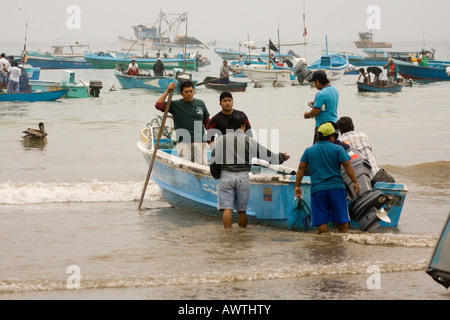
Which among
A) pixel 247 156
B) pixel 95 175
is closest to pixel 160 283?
pixel 247 156

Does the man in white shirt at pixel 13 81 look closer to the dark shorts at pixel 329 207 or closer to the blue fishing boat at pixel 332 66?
the dark shorts at pixel 329 207

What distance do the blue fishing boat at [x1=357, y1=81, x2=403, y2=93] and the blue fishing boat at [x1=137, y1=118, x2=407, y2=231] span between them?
2567 centimetres

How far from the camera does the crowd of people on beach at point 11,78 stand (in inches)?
1046

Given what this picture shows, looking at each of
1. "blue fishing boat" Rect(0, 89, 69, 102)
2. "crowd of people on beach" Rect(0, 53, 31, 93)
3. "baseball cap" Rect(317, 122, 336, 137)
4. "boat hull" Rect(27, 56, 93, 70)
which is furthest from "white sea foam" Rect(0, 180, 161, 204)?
"boat hull" Rect(27, 56, 93, 70)

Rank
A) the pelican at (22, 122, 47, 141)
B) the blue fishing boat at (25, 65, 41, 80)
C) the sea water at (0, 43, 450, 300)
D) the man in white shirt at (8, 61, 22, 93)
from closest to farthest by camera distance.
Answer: the sea water at (0, 43, 450, 300)
the pelican at (22, 122, 47, 141)
the man in white shirt at (8, 61, 22, 93)
the blue fishing boat at (25, 65, 41, 80)

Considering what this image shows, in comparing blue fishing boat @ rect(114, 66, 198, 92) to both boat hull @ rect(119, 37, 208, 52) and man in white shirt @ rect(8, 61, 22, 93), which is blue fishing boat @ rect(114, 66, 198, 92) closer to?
man in white shirt @ rect(8, 61, 22, 93)

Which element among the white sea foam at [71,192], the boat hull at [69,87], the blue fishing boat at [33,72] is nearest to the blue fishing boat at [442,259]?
the white sea foam at [71,192]

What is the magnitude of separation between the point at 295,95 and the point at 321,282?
30885mm

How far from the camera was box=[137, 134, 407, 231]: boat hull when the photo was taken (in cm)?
793

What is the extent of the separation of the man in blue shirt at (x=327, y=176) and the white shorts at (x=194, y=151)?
224cm

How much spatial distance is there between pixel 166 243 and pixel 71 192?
13.9 ft

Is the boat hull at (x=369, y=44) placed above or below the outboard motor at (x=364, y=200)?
above

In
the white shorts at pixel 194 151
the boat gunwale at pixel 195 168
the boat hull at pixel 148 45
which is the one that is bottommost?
the boat gunwale at pixel 195 168

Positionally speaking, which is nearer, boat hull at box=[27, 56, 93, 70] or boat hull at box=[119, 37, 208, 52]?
boat hull at box=[27, 56, 93, 70]
